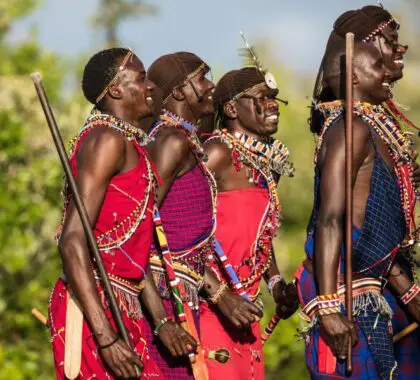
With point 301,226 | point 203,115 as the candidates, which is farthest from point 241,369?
point 301,226

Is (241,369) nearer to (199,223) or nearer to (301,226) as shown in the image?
(199,223)

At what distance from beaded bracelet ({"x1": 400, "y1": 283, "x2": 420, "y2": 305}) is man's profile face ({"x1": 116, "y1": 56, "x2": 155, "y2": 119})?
2.02m

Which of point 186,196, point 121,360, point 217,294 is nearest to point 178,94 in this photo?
point 186,196

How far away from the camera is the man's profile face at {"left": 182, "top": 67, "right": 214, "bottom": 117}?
346 inches

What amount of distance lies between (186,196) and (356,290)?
4.61 ft

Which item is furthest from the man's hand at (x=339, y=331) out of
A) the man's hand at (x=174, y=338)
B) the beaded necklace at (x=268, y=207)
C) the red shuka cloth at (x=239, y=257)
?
the beaded necklace at (x=268, y=207)

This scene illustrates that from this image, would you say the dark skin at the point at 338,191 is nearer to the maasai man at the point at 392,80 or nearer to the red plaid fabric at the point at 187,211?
the maasai man at the point at 392,80

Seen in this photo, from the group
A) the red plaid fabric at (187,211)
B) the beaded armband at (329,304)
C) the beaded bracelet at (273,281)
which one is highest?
the red plaid fabric at (187,211)

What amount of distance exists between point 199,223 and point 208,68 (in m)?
1.16

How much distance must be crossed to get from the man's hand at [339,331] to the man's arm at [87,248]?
109 cm

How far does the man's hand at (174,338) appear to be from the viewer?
7352 mm

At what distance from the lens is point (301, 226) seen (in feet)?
85.8

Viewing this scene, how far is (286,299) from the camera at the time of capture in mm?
9102

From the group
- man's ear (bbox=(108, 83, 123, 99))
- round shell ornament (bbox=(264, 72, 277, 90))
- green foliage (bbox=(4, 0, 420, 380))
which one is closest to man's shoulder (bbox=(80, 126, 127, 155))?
man's ear (bbox=(108, 83, 123, 99))
